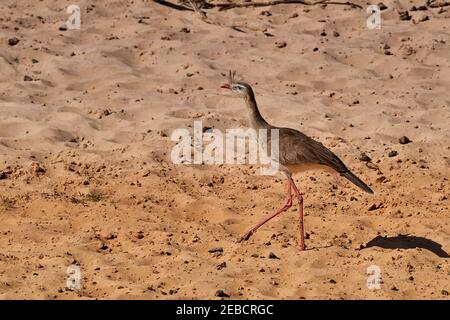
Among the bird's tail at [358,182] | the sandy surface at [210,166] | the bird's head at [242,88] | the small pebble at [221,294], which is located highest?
the bird's head at [242,88]

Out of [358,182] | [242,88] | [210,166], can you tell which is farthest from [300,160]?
[210,166]

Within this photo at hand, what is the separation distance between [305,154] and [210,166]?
1644 mm

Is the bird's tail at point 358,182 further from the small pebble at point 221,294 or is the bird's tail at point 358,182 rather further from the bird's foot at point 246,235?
the small pebble at point 221,294

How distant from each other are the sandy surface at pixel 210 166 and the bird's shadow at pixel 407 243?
0.07ft

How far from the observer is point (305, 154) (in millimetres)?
7488

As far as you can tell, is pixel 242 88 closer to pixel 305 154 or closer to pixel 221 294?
pixel 305 154

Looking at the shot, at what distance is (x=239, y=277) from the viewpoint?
6.44 meters

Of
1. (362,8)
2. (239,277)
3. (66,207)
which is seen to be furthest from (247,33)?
(239,277)

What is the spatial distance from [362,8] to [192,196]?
6.48 meters

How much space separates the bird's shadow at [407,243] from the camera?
23.2 feet

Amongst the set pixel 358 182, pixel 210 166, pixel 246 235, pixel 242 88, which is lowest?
pixel 210 166

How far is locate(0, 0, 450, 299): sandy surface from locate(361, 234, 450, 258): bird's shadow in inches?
0.8

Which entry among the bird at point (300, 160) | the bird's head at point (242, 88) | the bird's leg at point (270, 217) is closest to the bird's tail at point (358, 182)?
the bird at point (300, 160)

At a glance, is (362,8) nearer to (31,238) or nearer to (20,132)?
(20,132)
